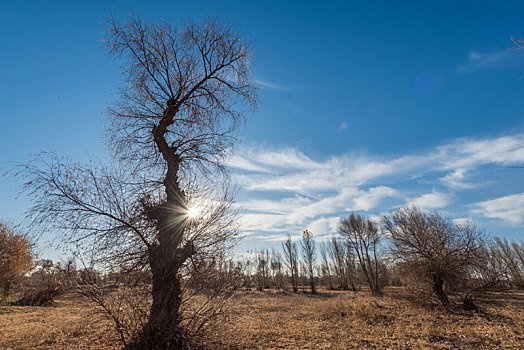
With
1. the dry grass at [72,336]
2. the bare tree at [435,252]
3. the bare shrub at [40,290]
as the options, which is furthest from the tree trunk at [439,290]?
the bare shrub at [40,290]

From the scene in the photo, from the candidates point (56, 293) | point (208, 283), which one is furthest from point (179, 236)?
point (56, 293)

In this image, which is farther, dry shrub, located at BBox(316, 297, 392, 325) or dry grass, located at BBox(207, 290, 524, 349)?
dry shrub, located at BBox(316, 297, 392, 325)

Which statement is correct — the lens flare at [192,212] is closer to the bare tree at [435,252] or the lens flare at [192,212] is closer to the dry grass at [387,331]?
the dry grass at [387,331]

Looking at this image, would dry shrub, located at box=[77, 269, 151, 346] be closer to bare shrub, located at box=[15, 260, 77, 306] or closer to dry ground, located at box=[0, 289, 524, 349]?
dry ground, located at box=[0, 289, 524, 349]

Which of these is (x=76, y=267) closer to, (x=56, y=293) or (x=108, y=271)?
(x=108, y=271)

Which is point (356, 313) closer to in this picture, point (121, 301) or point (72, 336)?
point (121, 301)

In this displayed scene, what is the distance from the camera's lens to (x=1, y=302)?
50.7ft

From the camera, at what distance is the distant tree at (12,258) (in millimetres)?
15250

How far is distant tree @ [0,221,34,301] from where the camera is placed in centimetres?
1525

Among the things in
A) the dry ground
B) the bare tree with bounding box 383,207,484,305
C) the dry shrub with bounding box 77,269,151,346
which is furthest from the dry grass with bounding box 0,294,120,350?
the bare tree with bounding box 383,207,484,305

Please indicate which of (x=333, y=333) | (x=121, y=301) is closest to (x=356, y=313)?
(x=333, y=333)

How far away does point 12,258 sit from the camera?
1550 cm

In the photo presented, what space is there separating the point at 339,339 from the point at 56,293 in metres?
22.3

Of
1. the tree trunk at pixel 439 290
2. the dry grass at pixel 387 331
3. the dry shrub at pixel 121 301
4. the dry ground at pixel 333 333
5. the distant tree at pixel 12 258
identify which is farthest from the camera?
the distant tree at pixel 12 258
